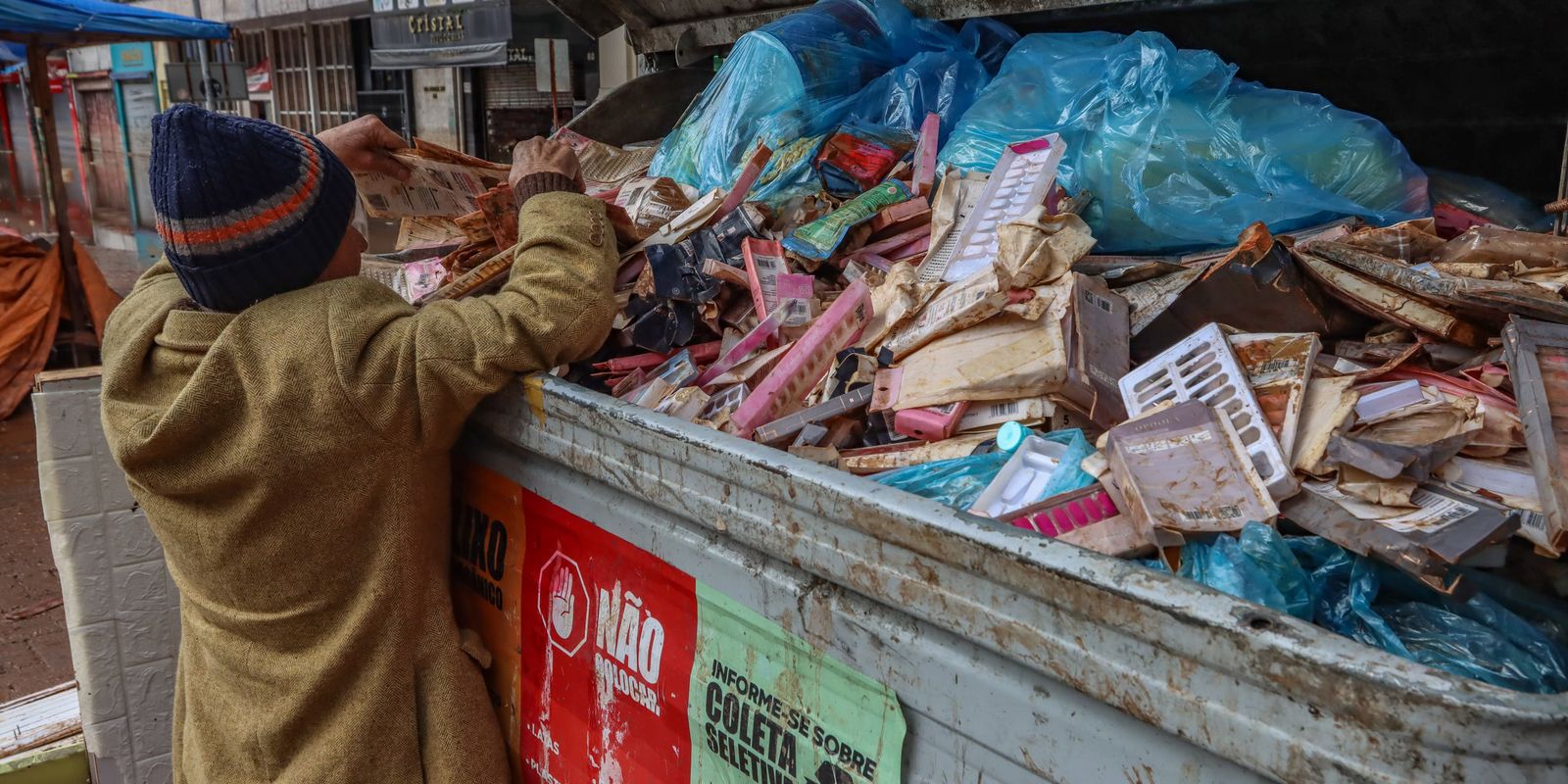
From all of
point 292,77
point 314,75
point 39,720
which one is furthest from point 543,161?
point 292,77

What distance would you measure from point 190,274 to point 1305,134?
219cm

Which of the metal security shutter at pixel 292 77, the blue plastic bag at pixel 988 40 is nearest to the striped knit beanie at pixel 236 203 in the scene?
the blue plastic bag at pixel 988 40

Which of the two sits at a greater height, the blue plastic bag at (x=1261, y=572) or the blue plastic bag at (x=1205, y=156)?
the blue plastic bag at (x=1205, y=156)

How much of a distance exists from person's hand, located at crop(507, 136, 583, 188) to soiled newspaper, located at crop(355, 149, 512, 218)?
0.34 metres

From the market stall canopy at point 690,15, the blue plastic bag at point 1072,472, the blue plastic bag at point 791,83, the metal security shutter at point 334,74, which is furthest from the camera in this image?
the metal security shutter at point 334,74

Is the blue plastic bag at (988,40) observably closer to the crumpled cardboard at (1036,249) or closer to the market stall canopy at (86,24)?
the crumpled cardboard at (1036,249)

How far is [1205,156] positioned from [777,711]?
156cm

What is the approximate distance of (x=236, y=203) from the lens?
1620 millimetres

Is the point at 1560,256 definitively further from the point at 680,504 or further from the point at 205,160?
the point at 205,160

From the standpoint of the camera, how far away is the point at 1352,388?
146cm

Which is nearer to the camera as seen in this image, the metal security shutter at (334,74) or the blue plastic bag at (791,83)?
the blue plastic bag at (791,83)

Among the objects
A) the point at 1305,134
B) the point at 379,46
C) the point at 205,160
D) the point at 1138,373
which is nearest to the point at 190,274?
the point at 205,160

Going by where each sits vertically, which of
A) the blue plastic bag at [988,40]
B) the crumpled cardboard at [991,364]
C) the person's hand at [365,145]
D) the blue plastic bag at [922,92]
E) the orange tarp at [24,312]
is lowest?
the orange tarp at [24,312]

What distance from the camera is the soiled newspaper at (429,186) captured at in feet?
7.77
